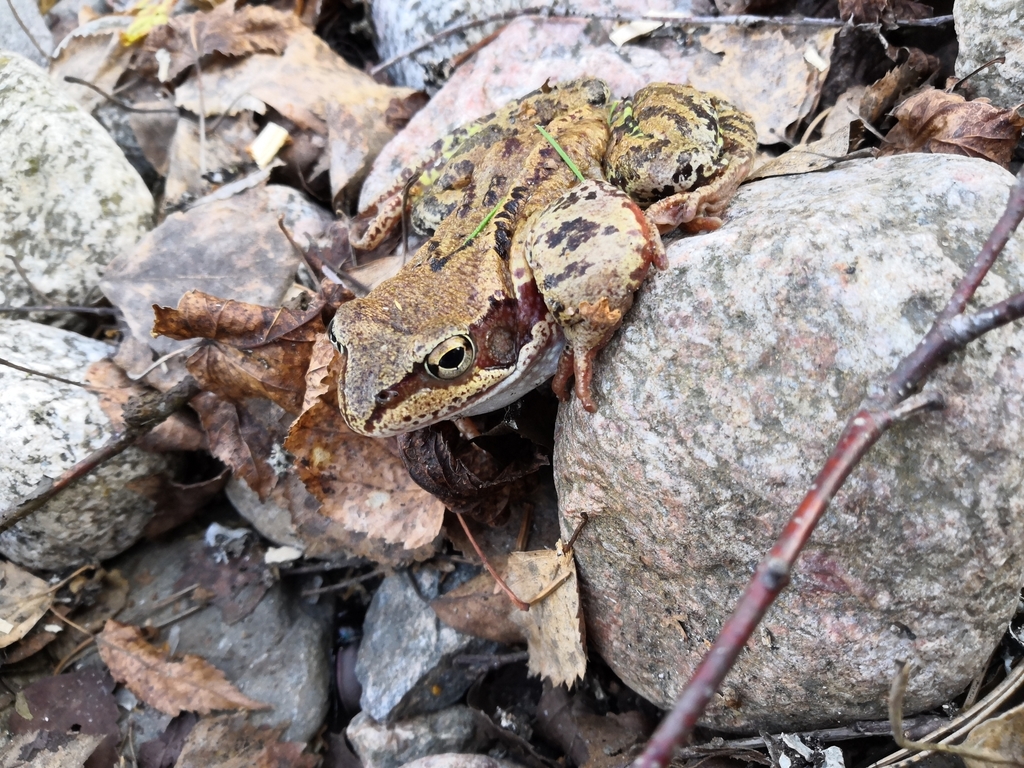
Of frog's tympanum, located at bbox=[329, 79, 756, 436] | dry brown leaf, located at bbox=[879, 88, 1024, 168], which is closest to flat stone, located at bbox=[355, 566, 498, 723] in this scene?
frog's tympanum, located at bbox=[329, 79, 756, 436]

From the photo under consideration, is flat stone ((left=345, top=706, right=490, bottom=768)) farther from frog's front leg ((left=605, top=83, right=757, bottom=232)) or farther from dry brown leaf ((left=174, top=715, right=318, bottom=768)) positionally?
frog's front leg ((left=605, top=83, right=757, bottom=232))

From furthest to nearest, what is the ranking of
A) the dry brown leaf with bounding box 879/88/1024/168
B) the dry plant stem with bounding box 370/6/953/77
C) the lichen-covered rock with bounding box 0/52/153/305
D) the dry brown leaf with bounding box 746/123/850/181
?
the lichen-covered rock with bounding box 0/52/153/305 < the dry plant stem with bounding box 370/6/953/77 < the dry brown leaf with bounding box 746/123/850/181 < the dry brown leaf with bounding box 879/88/1024/168

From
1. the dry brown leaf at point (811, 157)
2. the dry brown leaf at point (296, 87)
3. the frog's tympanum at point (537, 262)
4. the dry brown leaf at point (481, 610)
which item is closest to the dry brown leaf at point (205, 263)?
the dry brown leaf at point (296, 87)

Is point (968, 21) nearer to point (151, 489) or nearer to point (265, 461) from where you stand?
point (265, 461)

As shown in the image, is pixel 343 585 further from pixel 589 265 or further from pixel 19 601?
pixel 589 265

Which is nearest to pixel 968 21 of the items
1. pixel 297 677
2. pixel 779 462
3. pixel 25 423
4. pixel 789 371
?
pixel 789 371

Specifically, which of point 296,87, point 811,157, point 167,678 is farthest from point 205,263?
point 811,157

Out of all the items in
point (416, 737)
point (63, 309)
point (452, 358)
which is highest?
point (452, 358)
